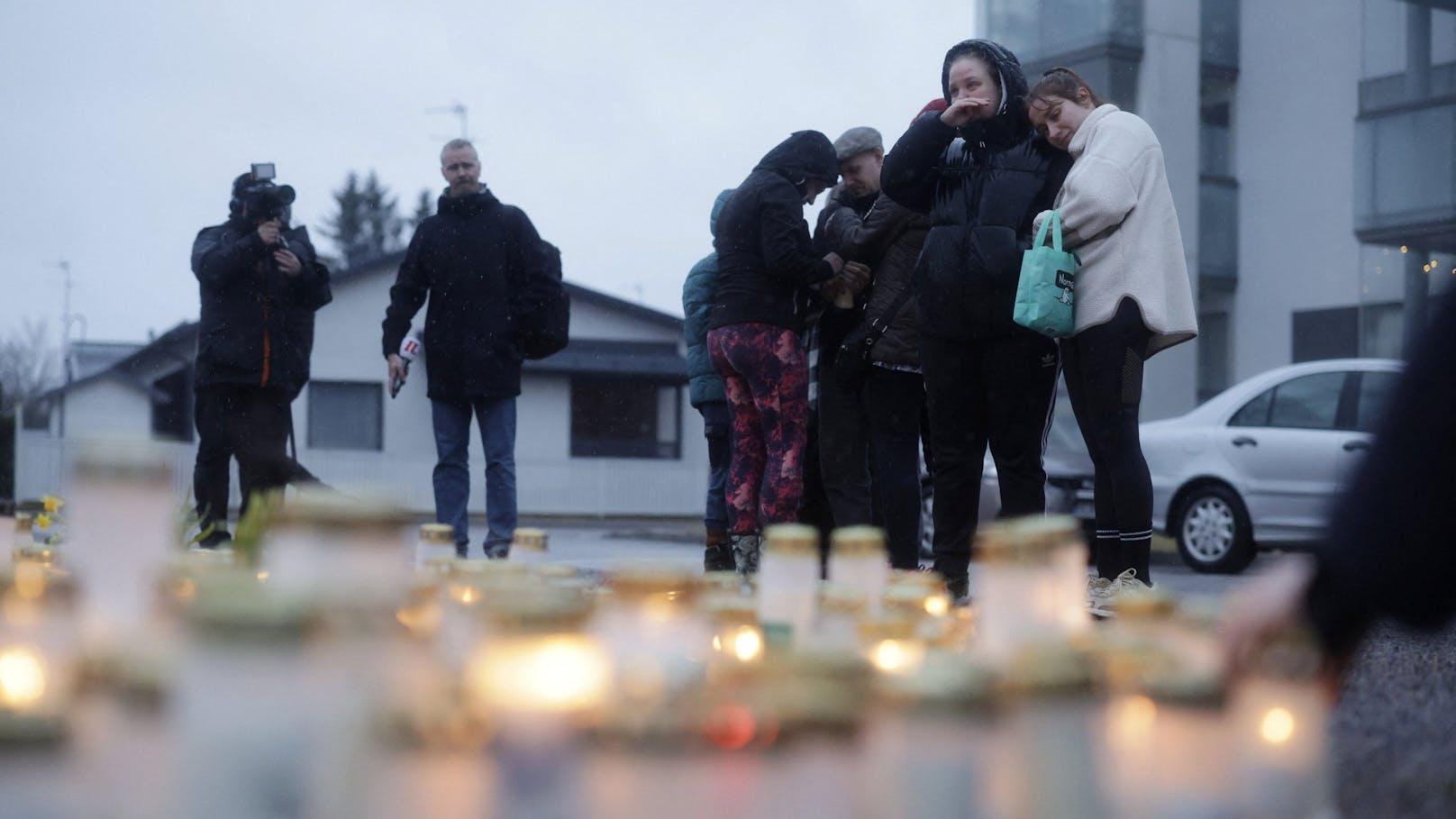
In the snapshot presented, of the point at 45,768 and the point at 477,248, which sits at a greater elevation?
the point at 477,248

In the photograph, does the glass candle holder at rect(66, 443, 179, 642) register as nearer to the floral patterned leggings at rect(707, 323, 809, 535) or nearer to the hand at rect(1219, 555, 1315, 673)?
the hand at rect(1219, 555, 1315, 673)

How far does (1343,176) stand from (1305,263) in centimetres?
123

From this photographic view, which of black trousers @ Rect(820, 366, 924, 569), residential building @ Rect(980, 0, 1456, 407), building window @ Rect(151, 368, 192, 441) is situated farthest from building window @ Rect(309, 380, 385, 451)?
black trousers @ Rect(820, 366, 924, 569)

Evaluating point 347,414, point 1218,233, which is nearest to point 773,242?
point 1218,233

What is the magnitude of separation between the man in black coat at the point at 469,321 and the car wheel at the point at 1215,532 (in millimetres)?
5592

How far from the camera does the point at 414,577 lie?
149cm

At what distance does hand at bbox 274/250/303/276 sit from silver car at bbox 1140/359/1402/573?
6226 mm

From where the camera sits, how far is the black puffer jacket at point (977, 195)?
13.5ft

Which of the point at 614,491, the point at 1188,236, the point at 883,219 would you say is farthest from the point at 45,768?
the point at 614,491

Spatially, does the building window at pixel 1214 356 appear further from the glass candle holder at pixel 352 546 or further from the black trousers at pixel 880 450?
the glass candle holder at pixel 352 546

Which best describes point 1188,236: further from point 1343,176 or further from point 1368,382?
point 1368,382

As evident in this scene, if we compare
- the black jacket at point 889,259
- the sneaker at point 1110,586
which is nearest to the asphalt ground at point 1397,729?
the sneaker at point 1110,586

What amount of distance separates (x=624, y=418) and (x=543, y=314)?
77.5 feet

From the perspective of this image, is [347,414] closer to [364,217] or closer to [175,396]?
[175,396]
